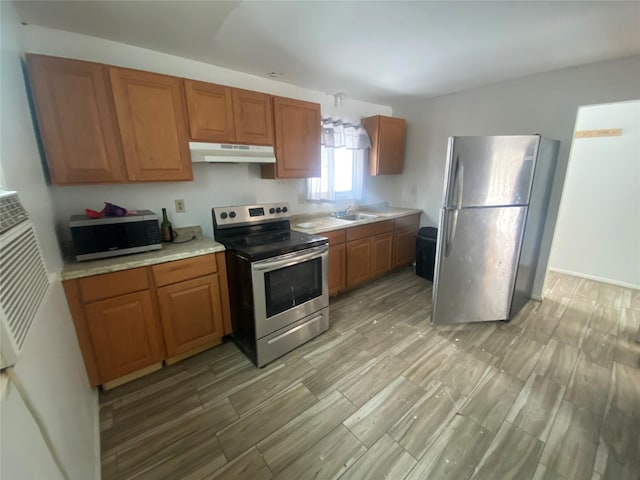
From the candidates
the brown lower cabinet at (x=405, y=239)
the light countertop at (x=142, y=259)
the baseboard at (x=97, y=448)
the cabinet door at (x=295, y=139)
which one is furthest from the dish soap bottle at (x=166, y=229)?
the brown lower cabinet at (x=405, y=239)

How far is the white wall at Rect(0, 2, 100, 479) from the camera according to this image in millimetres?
696

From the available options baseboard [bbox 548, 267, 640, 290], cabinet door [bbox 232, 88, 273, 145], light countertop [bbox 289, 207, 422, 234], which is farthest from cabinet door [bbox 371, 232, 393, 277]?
baseboard [bbox 548, 267, 640, 290]

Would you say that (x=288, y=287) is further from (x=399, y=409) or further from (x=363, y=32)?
(x=363, y=32)

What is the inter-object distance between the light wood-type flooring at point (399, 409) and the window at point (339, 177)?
1648 millimetres

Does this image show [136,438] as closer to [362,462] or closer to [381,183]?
[362,462]

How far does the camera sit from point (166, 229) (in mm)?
2203

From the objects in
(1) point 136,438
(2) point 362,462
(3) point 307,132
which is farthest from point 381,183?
(1) point 136,438

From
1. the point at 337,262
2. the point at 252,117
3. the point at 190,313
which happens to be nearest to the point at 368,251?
the point at 337,262

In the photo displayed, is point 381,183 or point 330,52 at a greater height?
point 330,52

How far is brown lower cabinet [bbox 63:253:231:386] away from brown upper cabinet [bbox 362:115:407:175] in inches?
95.5

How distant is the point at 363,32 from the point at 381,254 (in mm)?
2309

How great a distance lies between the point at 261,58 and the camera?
2219mm

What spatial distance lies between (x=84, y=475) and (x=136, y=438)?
40cm

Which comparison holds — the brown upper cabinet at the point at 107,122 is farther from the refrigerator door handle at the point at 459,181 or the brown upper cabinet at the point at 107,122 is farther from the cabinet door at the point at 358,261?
the refrigerator door handle at the point at 459,181
